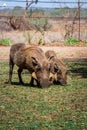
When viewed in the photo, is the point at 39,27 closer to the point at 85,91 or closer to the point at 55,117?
the point at 85,91

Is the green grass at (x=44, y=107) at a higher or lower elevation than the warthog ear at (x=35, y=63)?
lower

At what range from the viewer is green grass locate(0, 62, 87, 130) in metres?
8.39

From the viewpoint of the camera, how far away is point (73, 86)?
12.6 metres

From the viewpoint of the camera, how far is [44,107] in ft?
31.9

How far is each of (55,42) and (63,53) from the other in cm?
545

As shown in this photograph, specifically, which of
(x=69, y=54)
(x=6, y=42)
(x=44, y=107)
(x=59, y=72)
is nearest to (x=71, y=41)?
(x=6, y=42)

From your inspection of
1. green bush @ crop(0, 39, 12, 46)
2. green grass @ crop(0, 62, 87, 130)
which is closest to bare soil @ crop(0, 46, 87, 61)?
green bush @ crop(0, 39, 12, 46)

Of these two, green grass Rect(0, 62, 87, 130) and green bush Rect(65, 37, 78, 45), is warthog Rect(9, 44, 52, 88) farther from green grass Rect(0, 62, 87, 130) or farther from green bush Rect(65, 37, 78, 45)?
green bush Rect(65, 37, 78, 45)

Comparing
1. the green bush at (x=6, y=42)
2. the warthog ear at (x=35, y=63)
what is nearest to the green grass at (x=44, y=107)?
the warthog ear at (x=35, y=63)

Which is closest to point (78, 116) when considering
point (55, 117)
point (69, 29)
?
point (55, 117)

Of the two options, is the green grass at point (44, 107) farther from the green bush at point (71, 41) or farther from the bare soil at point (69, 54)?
the green bush at point (71, 41)

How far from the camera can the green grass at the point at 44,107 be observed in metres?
8.39

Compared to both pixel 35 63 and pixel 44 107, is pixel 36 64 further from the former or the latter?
pixel 44 107

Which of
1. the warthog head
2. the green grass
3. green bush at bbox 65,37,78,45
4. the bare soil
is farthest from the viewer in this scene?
green bush at bbox 65,37,78,45
